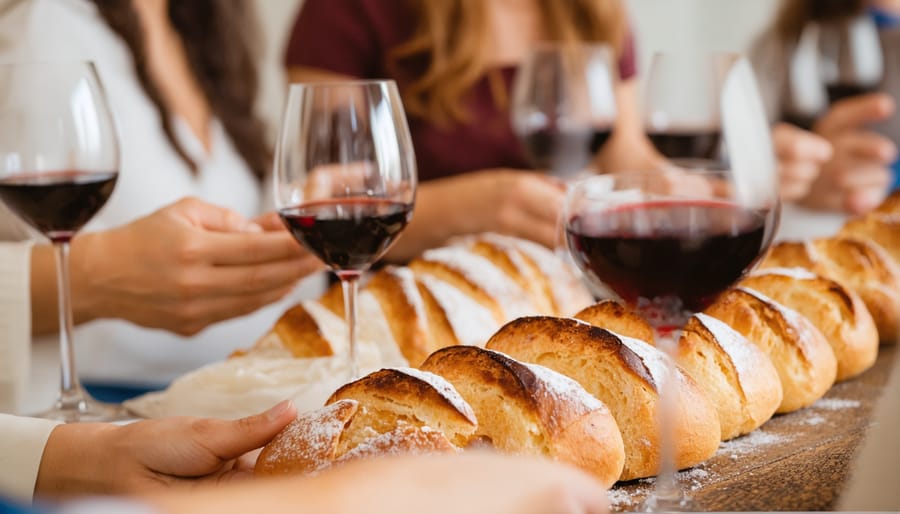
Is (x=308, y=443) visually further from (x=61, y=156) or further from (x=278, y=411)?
(x=61, y=156)

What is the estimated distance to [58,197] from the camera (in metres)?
1.14

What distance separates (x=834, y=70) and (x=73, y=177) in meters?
1.44

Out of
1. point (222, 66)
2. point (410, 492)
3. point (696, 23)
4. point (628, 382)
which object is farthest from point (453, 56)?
point (696, 23)

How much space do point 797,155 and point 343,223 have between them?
1186 millimetres

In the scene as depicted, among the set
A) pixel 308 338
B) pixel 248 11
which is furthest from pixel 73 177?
pixel 248 11

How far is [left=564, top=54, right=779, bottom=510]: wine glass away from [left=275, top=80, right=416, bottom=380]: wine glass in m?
0.28

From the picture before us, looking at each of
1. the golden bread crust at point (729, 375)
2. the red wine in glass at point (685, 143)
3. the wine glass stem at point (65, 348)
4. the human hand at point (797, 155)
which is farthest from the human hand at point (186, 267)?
the human hand at point (797, 155)

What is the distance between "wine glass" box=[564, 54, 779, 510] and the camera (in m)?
0.76

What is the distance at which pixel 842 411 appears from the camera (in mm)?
1117

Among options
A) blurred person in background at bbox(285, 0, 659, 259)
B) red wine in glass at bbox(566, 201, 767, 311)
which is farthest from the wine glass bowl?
blurred person in background at bbox(285, 0, 659, 259)

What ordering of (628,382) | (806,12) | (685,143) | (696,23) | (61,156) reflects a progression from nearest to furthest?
(628,382), (61,156), (685,143), (806,12), (696,23)

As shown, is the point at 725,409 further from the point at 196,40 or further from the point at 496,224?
the point at 196,40

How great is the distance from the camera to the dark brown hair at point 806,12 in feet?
8.95

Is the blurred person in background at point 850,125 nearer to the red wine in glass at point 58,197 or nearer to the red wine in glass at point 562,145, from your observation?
the red wine in glass at point 562,145
